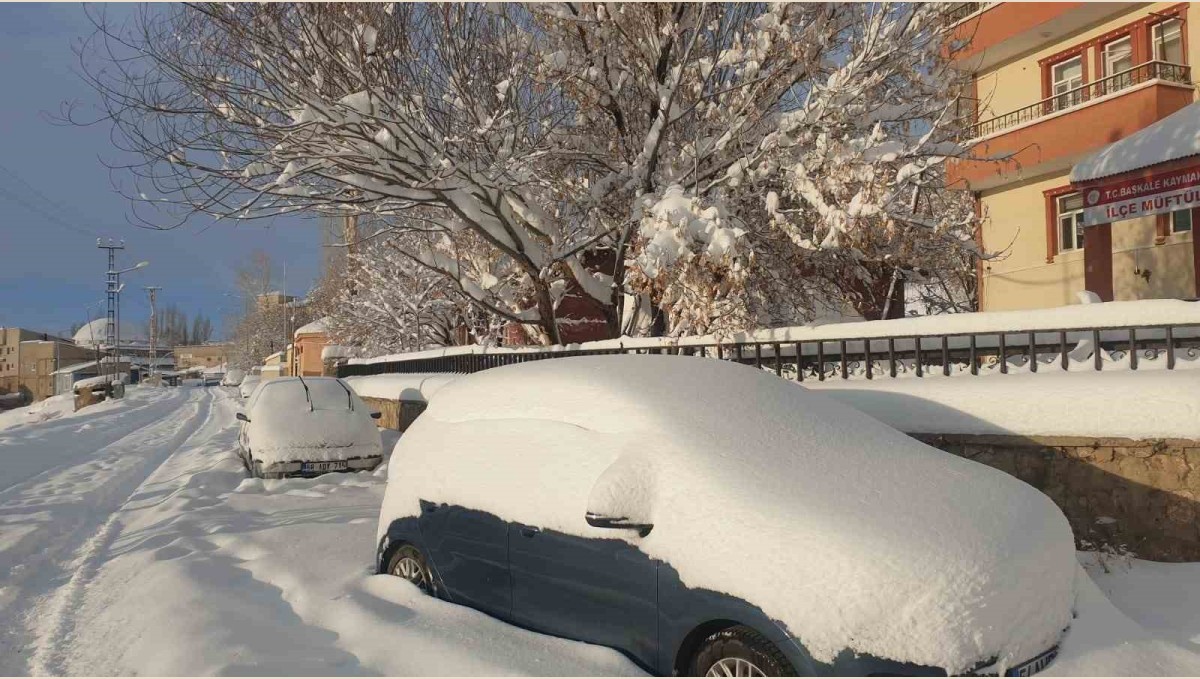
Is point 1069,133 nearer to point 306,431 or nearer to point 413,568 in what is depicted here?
point 306,431

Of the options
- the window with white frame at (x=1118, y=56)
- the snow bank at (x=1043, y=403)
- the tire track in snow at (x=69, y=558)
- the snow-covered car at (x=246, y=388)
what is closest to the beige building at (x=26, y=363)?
the snow-covered car at (x=246, y=388)

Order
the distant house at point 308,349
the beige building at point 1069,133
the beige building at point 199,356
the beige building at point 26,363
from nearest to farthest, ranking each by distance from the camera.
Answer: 1. the beige building at point 1069,133
2. the distant house at point 308,349
3. the beige building at point 26,363
4. the beige building at point 199,356

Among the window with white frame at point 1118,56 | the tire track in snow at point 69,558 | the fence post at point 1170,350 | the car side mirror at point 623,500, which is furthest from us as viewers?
the window with white frame at point 1118,56

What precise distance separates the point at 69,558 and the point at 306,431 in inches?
146

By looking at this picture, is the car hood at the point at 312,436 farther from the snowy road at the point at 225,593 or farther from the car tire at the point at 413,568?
the car tire at the point at 413,568

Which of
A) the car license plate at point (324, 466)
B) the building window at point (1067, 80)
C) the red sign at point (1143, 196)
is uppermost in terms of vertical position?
the building window at point (1067, 80)

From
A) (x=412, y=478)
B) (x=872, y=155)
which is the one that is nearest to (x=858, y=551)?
(x=412, y=478)

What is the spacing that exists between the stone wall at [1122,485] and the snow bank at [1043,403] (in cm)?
9

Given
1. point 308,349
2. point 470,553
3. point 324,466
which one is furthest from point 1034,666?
point 308,349

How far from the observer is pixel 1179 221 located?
14.3m

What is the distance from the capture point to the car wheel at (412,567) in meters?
4.68

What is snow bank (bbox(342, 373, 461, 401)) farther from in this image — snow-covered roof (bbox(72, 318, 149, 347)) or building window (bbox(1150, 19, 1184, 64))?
snow-covered roof (bbox(72, 318, 149, 347))

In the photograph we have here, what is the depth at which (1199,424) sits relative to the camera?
487 cm

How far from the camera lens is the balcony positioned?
13281 mm
